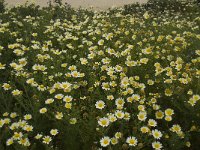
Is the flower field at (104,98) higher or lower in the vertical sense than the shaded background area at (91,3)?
higher

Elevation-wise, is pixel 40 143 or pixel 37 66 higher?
pixel 37 66

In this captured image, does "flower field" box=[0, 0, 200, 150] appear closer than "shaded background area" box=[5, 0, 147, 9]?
Yes

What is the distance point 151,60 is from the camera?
4.24m

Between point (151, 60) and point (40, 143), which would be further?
point (151, 60)

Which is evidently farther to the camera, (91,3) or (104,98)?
(91,3)

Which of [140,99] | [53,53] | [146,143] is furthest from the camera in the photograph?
[53,53]

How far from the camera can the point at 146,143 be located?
3039 mm

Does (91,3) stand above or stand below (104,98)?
below

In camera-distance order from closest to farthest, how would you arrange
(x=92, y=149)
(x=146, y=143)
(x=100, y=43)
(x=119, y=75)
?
(x=92, y=149) < (x=146, y=143) < (x=119, y=75) < (x=100, y=43)

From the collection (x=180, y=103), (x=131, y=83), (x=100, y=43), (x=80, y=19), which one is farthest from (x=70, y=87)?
(x=80, y=19)

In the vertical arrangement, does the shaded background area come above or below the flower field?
below

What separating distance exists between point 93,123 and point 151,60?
1597 mm

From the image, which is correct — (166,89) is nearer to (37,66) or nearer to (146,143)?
(146,143)

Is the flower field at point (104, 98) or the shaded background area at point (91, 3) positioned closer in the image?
the flower field at point (104, 98)
